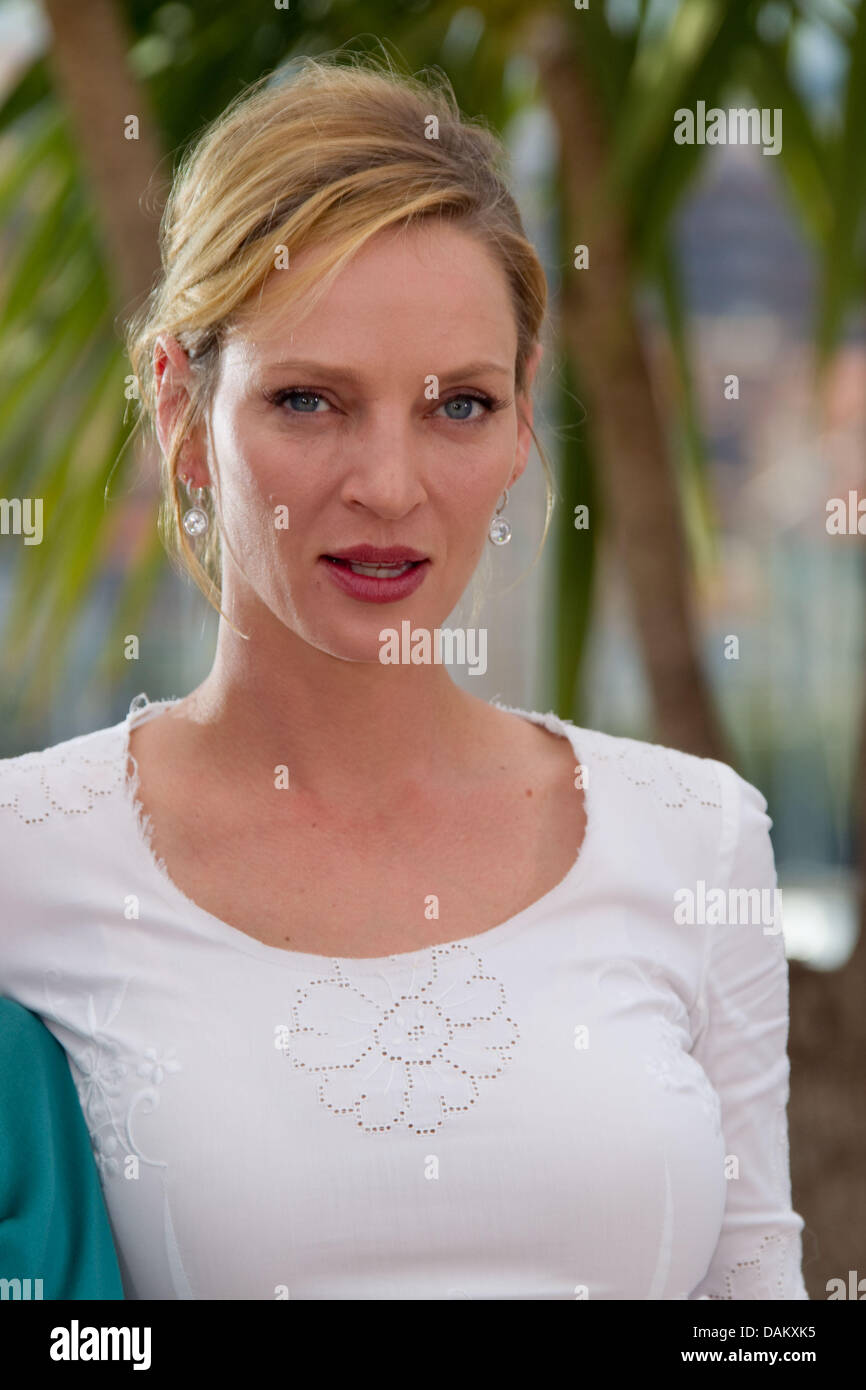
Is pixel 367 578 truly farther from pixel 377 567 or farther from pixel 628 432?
pixel 628 432

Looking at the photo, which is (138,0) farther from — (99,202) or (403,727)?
(403,727)

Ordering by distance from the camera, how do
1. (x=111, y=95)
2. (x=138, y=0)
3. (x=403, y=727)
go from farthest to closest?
(x=138, y=0)
(x=111, y=95)
(x=403, y=727)

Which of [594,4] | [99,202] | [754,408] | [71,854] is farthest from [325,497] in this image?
[754,408]

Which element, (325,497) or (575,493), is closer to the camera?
(325,497)

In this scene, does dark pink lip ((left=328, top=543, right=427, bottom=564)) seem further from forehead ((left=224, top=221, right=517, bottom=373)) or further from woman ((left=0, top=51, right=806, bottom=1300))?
forehead ((left=224, top=221, right=517, bottom=373))

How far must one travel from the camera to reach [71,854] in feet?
3.51

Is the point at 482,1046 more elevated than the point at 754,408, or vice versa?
the point at 754,408

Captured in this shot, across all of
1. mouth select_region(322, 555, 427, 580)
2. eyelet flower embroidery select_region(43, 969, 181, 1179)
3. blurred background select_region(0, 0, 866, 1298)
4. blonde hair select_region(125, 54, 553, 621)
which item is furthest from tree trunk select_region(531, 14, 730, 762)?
eyelet flower embroidery select_region(43, 969, 181, 1179)

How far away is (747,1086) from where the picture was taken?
45.7 inches

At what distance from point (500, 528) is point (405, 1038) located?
0.36 metres

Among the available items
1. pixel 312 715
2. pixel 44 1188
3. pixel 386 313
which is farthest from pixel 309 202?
Answer: pixel 44 1188

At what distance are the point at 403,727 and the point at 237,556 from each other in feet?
0.53

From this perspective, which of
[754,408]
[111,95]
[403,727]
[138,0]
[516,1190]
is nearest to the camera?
[516,1190]

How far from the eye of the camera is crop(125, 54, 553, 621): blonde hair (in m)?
1.03
